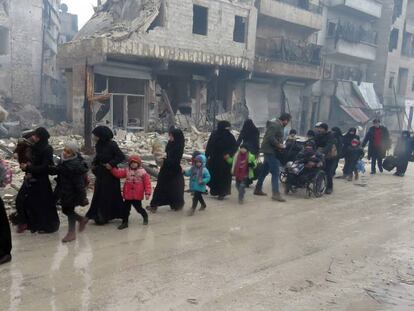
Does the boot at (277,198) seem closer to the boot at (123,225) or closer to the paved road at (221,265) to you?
the paved road at (221,265)

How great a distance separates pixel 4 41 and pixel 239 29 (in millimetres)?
12023

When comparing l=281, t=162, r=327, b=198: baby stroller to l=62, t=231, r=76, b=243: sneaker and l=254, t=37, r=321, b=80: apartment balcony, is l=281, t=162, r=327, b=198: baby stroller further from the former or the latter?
l=254, t=37, r=321, b=80: apartment balcony

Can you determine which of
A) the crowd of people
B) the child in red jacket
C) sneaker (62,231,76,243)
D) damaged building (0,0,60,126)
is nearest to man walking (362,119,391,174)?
the crowd of people

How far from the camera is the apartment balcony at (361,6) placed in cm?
2591

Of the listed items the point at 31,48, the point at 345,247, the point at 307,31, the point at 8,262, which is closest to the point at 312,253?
the point at 345,247

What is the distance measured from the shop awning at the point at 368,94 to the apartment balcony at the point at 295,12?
5.25m

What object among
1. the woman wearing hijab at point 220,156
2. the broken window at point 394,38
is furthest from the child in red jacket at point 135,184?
the broken window at point 394,38

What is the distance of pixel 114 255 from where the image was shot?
451 centimetres

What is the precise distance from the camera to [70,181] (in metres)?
4.84

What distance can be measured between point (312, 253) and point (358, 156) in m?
6.67

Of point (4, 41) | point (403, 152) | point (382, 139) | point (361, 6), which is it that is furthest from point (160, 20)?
point (361, 6)

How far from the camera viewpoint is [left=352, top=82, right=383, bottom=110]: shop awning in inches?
1048

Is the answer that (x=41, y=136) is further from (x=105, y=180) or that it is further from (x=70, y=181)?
(x=105, y=180)

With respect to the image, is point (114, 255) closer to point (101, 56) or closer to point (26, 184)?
point (26, 184)
